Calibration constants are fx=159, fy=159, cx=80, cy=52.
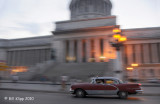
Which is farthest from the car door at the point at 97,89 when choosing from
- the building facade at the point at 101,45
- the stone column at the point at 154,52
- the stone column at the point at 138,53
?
the stone column at the point at 154,52

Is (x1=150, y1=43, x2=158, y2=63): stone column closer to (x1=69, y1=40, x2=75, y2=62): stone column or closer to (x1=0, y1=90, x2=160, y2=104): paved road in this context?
(x1=69, y1=40, x2=75, y2=62): stone column

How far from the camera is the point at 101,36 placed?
41.8 metres

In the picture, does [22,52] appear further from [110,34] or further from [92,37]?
[110,34]

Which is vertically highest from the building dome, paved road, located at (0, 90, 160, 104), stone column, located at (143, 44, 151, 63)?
the building dome

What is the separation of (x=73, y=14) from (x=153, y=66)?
35.0m

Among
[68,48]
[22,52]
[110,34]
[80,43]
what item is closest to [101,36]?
[110,34]

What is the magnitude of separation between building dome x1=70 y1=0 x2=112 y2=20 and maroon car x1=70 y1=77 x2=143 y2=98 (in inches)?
1921

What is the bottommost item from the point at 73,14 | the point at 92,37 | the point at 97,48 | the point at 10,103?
the point at 10,103

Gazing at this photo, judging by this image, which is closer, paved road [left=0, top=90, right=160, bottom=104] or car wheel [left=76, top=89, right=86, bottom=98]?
paved road [left=0, top=90, right=160, bottom=104]

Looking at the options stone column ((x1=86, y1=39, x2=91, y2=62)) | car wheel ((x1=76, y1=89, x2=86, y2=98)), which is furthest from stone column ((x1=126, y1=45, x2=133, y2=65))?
car wheel ((x1=76, y1=89, x2=86, y2=98))

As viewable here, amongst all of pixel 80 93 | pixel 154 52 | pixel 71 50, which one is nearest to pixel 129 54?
pixel 154 52

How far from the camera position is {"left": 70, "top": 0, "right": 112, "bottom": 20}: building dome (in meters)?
58.3

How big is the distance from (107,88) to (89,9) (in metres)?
51.2

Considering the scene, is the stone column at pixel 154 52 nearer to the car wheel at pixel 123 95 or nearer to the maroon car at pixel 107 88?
the maroon car at pixel 107 88
